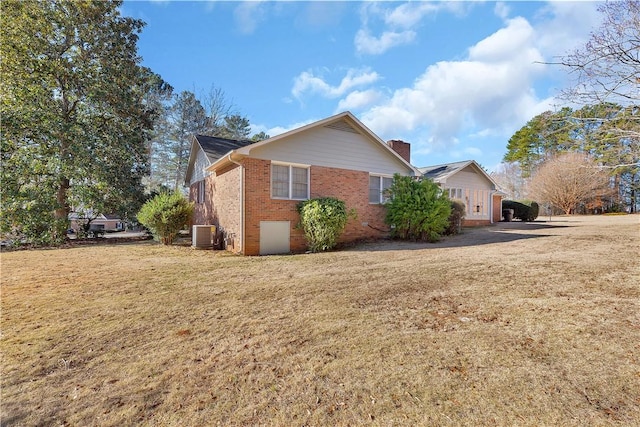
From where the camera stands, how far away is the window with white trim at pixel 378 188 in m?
13.2

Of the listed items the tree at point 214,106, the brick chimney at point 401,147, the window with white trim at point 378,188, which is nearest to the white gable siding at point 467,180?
the brick chimney at point 401,147

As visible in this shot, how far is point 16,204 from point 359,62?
16351mm

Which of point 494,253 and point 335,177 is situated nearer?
point 494,253

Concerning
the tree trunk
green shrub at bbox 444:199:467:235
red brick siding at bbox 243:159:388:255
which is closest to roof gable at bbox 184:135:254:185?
red brick siding at bbox 243:159:388:255

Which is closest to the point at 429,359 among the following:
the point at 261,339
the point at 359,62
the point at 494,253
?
the point at 261,339

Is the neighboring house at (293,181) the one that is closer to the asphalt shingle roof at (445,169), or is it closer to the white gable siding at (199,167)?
the white gable siding at (199,167)

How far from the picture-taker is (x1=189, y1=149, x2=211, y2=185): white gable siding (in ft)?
47.9

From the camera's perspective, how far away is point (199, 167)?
16.0 meters

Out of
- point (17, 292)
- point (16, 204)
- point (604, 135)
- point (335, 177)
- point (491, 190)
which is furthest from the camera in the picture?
point (491, 190)

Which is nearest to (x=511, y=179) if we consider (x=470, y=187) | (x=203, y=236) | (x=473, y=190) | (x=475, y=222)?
(x=473, y=190)

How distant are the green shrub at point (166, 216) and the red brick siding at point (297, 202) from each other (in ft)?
16.3

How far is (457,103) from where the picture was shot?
57.6 feet

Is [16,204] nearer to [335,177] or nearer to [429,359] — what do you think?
[335,177]

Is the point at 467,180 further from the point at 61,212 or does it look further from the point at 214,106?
the point at 214,106
